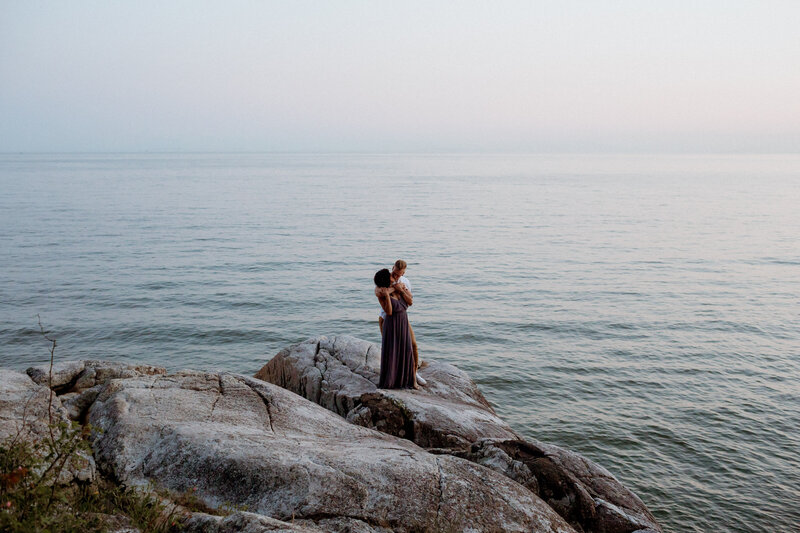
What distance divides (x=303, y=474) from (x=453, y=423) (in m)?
4.11

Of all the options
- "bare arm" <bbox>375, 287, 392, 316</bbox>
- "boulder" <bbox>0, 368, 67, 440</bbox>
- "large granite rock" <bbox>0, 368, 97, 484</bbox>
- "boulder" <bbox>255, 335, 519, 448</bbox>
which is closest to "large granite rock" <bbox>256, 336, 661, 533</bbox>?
"boulder" <bbox>255, 335, 519, 448</bbox>

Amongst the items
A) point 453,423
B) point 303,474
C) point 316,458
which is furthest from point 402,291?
point 303,474

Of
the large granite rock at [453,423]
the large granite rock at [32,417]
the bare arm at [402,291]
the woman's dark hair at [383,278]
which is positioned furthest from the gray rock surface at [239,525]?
the bare arm at [402,291]

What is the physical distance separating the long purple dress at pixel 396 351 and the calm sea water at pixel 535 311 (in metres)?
5.36

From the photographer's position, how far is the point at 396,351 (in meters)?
11.9

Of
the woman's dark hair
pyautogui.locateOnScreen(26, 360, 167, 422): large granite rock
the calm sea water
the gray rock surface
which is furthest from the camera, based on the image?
the calm sea water

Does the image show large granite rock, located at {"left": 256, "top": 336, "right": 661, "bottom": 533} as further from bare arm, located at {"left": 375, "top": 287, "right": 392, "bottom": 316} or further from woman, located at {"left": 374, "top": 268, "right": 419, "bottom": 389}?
bare arm, located at {"left": 375, "top": 287, "right": 392, "bottom": 316}

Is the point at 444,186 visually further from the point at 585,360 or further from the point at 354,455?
the point at 354,455

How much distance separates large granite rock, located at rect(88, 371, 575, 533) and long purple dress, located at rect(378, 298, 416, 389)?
3.04 meters

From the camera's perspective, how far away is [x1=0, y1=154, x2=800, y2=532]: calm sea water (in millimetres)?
14516

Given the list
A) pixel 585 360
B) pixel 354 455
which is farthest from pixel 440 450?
pixel 585 360

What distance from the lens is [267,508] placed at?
21.4ft

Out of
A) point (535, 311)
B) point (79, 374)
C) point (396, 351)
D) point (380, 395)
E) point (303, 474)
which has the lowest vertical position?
point (535, 311)

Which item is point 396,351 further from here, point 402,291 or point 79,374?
point 79,374
